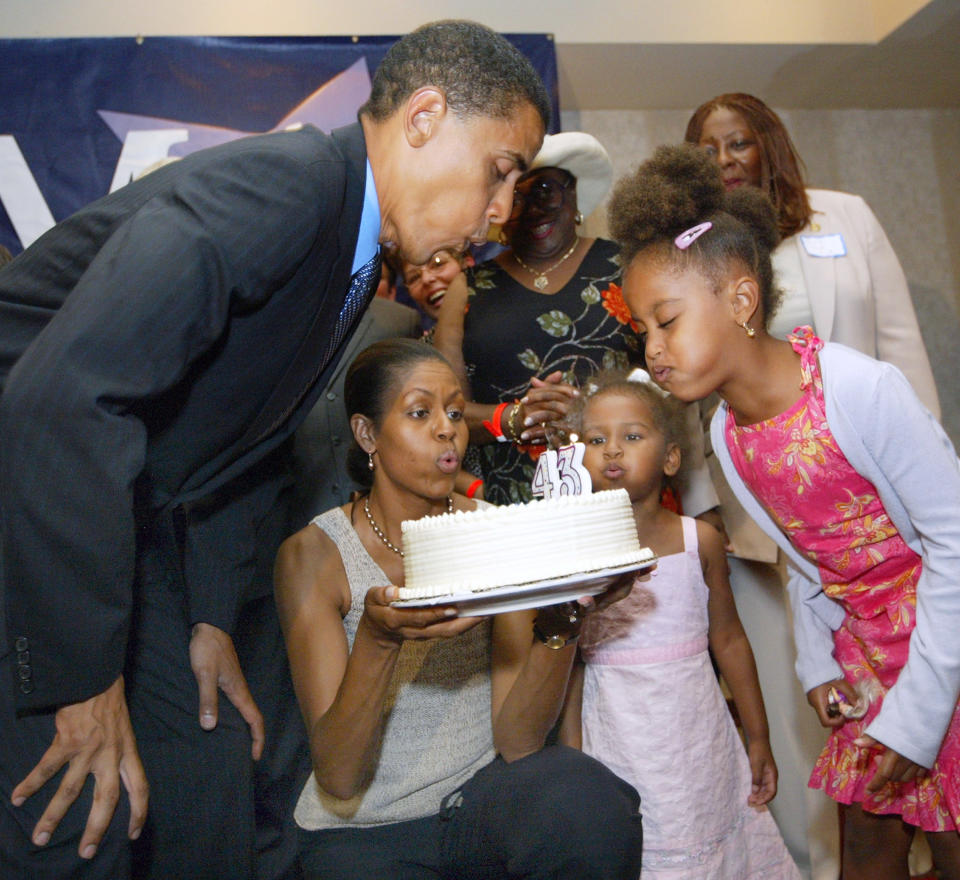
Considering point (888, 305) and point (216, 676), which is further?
point (888, 305)

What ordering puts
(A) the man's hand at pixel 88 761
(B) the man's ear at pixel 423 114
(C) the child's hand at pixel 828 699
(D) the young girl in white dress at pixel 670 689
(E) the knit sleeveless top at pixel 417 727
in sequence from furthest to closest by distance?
(D) the young girl in white dress at pixel 670 689 < (C) the child's hand at pixel 828 699 < (E) the knit sleeveless top at pixel 417 727 < (B) the man's ear at pixel 423 114 < (A) the man's hand at pixel 88 761

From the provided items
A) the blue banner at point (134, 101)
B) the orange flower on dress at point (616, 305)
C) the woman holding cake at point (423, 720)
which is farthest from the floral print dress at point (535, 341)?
the blue banner at point (134, 101)

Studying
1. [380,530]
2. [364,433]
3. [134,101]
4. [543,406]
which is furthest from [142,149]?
[380,530]

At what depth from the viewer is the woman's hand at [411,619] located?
1.57 metres

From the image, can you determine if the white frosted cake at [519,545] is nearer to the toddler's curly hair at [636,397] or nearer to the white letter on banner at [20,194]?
the toddler's curly hair at [636,397]

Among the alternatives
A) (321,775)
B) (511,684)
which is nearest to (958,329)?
(511,684)

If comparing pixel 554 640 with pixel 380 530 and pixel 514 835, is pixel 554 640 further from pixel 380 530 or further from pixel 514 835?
pixel 380 530

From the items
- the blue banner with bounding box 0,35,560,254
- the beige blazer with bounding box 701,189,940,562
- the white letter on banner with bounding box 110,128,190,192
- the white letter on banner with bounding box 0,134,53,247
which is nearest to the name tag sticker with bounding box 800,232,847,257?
the beige blazer with bounding box 701,189,940,562

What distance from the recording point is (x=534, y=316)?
306 centimetres

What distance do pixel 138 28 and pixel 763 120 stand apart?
2892 mm

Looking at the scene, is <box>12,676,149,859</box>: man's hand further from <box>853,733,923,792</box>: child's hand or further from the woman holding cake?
<box>853,733,923,792</box>: child's hand

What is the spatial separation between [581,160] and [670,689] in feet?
5.76

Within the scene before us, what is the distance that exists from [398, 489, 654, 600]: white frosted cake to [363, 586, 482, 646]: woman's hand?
0.04m

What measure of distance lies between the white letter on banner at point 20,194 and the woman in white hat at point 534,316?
211 centimetres
